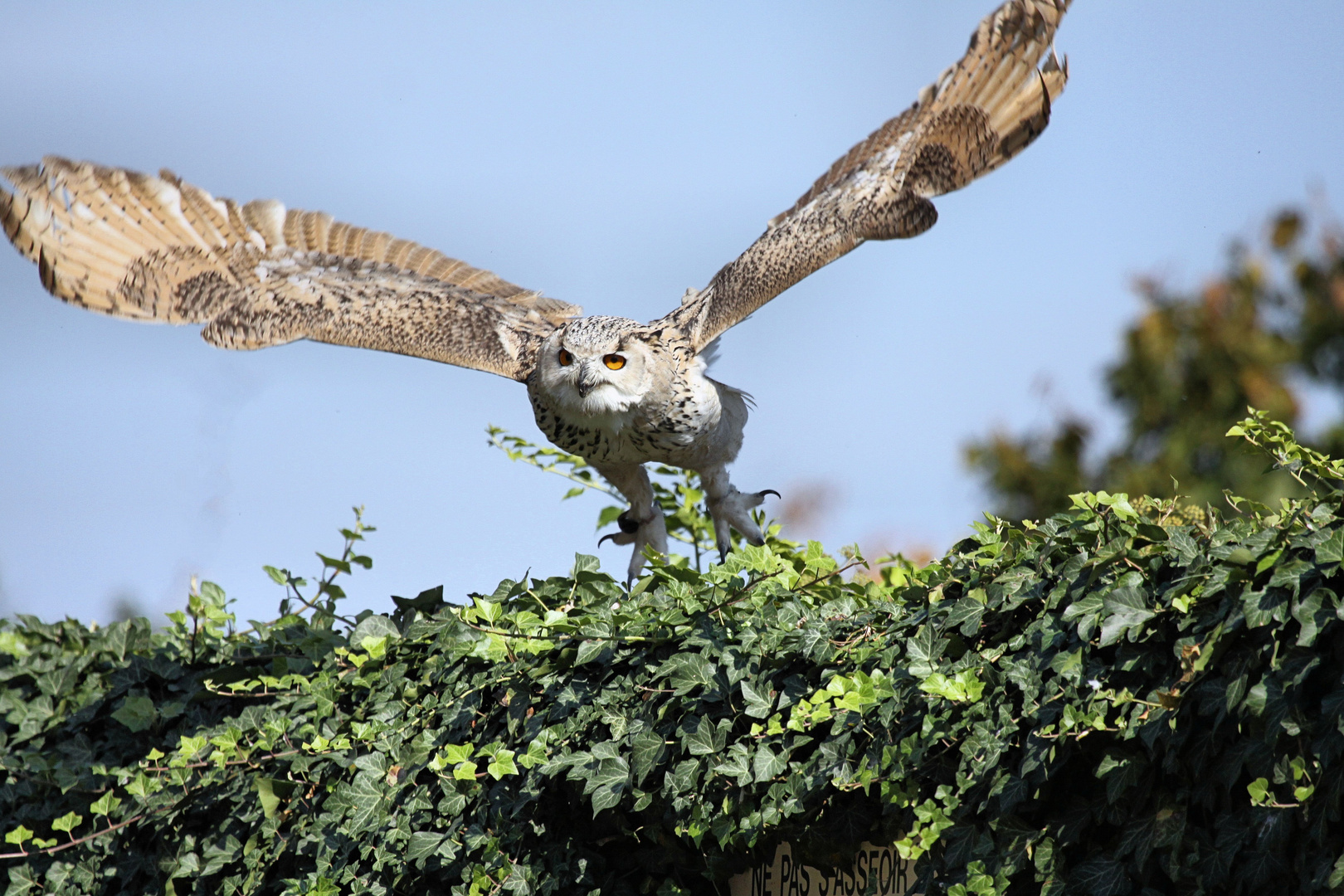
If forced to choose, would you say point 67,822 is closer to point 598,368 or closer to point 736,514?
point 598,368

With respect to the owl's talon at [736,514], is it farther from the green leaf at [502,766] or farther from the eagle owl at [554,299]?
the green leaf at [502,766]

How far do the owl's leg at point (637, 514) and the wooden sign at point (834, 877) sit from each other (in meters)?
2.16

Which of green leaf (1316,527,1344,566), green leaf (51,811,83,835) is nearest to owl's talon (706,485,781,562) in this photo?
green leaf (51,811,83,835)

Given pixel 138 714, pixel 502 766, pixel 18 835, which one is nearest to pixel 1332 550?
pixel 502 766

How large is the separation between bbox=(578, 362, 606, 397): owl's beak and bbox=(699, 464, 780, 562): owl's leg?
2.36 ft

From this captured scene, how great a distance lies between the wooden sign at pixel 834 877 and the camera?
2.45 meters

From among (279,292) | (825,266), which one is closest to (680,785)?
(825,266)

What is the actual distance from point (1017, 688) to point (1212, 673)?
0.37 metres

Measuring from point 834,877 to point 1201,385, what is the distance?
20.3 ft

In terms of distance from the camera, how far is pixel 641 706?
2803 millimetres

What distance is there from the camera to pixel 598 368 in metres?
A: 4.35

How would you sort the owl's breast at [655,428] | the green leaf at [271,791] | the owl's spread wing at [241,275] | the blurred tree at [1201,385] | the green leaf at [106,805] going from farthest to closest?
1. the blurred tree at [1201,385]
2. the owl's spread wing at [241,275]
3. the owl's breast at [655,428]
4. the green leaf at [106,805]
5. the green leaf at [271,791]

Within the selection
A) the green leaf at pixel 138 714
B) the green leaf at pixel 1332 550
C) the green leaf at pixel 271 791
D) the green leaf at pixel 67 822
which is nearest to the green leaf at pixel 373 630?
the green leaf at pixel 271 791

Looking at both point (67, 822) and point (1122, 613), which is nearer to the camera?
point (1122, 613)
